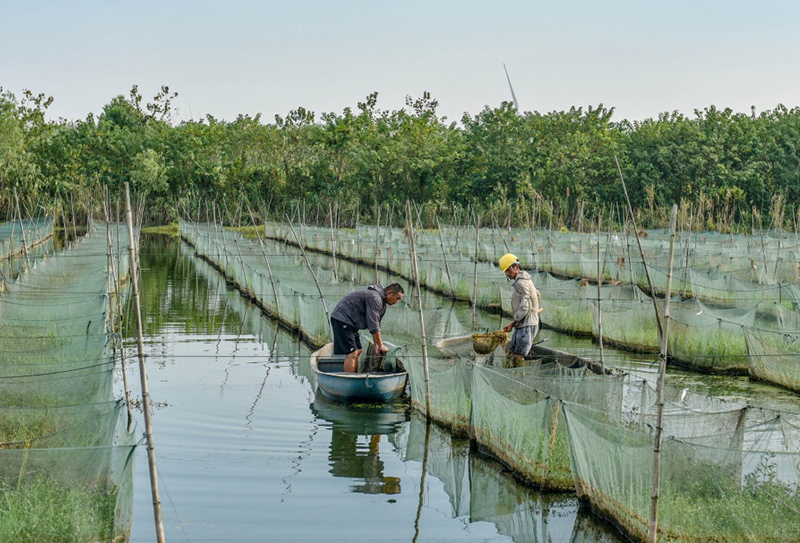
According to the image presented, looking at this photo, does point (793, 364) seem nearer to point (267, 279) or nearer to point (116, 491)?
point (116, 491)

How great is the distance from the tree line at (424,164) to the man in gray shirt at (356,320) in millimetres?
30932

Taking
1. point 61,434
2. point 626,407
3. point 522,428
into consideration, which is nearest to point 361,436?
point 522,428

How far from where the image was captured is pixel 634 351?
639 inches

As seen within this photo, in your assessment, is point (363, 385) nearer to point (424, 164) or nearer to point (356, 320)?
point (356, 320)

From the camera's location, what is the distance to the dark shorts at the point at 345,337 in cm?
1293

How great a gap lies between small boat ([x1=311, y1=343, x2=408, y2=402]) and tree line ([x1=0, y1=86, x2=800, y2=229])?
102 ft

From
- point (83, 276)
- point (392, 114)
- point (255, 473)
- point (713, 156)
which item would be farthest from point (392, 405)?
point (392, 114)

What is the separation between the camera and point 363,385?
12.3 meters

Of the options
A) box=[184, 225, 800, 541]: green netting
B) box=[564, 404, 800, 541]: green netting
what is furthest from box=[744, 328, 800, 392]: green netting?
box=[564, 404, 800, 541]: green netting

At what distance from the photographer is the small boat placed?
40.3 ft

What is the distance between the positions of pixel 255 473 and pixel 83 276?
1359 cm

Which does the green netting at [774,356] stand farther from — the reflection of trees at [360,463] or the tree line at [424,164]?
the tree line at [424,164]

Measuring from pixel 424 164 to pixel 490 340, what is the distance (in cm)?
3915

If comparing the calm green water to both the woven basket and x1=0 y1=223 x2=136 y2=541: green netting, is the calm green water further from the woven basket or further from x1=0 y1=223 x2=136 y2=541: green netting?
the woven basket
